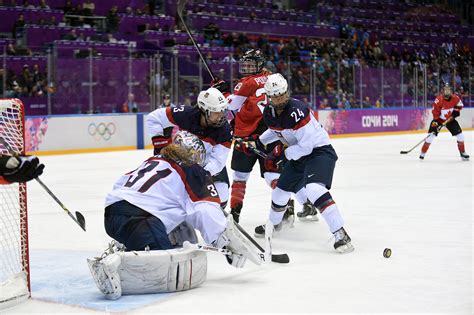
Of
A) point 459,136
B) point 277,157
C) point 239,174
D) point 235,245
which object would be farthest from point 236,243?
point 459,136

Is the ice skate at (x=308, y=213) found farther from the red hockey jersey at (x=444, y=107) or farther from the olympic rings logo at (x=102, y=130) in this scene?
the olympic rings logo at (x=102, y=130)

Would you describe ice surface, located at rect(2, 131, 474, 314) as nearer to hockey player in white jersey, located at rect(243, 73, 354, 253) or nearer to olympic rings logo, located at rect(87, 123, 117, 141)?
hockey player in white jersey, located at rect(243, 73, 354, 253)

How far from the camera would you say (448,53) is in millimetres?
23453

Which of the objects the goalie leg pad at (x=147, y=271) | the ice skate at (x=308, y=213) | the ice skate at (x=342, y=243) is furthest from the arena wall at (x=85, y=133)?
the goalie leg pad at (x=147, y=271)

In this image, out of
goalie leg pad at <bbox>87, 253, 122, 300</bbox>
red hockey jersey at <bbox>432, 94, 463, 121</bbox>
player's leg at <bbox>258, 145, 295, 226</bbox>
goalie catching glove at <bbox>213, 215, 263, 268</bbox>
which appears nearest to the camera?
goalie leg pad at <bbox>87, 253, 122, 300</bbox>

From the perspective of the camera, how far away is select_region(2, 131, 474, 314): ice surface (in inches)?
142

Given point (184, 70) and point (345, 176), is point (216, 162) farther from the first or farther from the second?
point (184, 70)

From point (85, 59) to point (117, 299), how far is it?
9594 mm

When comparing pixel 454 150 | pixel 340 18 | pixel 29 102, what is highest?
pixel 340 18

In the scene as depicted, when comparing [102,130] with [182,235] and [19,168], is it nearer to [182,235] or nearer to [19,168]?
[182,235]

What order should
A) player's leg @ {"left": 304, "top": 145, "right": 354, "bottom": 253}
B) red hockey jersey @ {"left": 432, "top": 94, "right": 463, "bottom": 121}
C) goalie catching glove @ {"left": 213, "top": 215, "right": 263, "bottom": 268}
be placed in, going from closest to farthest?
1. goalie catching glove @ {"left": 213, "top": 215, "right": 263, "bottom": 268}
2. player's leg @ {"left": 304, "top": 145, "right": 354, "bottom": 253}
3. red hockey jersey @ {"left": 432, "top": 94, "right": 463, "bottom": 121}

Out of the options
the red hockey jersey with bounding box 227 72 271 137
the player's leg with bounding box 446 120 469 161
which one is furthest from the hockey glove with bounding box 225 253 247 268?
the player's leg with bounding box 446 120 469 161

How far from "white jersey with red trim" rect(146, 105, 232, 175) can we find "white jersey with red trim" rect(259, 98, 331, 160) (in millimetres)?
358

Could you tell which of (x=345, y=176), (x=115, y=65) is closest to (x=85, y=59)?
(x=115, y=65)
